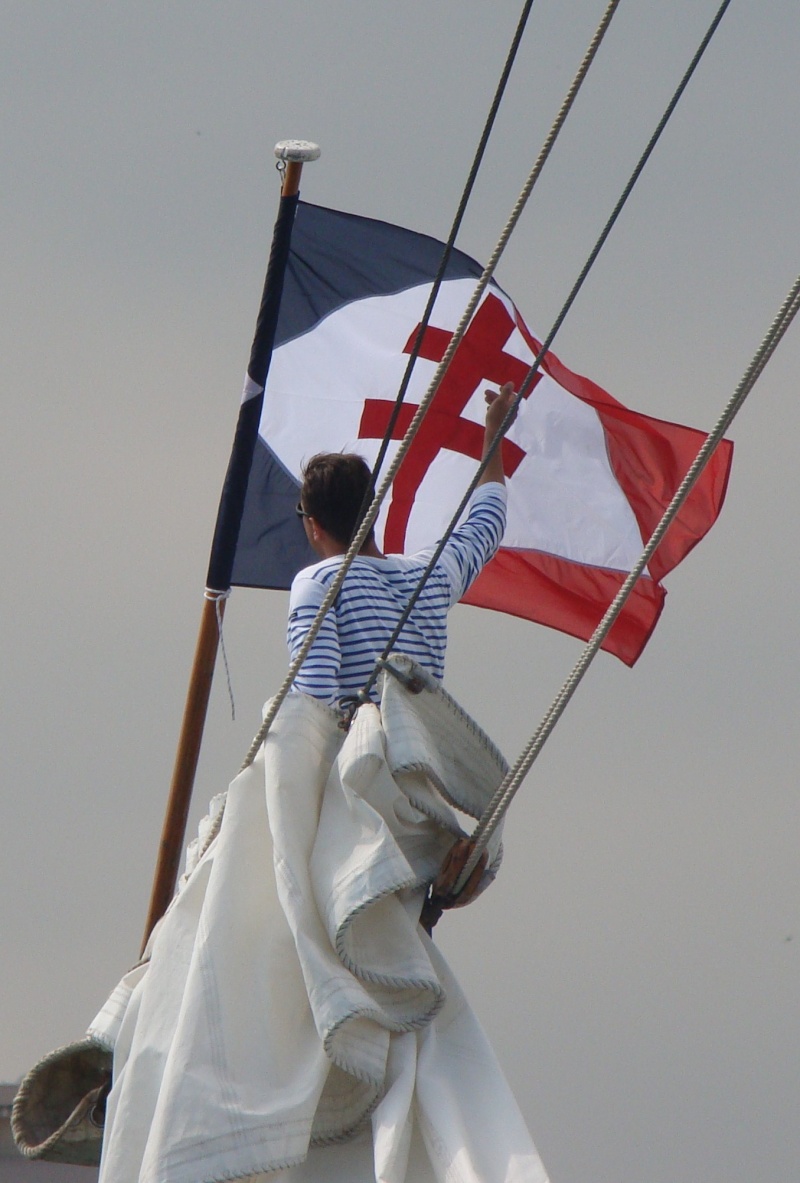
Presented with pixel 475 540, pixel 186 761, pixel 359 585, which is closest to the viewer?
pixel 359 585

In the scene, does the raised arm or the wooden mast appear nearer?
the raised arm

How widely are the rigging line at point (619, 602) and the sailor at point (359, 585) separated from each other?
45 cm

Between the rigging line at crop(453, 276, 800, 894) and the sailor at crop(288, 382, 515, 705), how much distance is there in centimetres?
45

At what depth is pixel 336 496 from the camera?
14.6 feet

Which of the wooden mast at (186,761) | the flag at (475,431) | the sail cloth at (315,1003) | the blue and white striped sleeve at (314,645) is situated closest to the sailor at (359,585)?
the blue and white striped sleeve at (314,645)

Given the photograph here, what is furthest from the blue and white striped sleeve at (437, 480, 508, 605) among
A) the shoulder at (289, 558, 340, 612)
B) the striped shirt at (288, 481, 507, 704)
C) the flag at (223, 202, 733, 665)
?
the flag at (223, 202, 733, 665)

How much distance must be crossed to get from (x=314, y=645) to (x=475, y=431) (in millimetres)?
3721

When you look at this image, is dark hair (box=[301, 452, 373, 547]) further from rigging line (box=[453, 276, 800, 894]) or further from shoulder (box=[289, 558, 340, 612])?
rigging line (box=[453, 276, 800, 894])

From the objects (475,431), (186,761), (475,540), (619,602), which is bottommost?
(619,602)

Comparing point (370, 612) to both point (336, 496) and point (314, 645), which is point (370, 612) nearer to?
point (314, 645)

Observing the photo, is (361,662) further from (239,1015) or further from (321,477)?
(239,1015)

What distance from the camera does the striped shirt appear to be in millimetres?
4164

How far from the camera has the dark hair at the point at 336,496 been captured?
4.46 m

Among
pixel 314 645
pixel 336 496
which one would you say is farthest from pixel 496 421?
pixel 314 645
